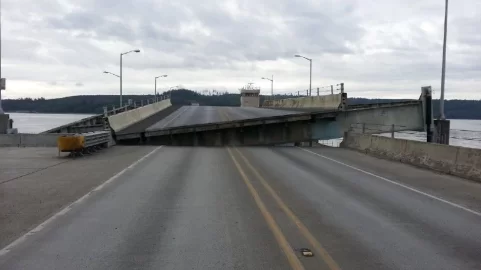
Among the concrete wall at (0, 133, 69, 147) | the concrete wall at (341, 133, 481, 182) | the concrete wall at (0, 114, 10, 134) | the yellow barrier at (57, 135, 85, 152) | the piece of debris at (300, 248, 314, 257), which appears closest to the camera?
the piece of debris at (300, 248, 314, 257)

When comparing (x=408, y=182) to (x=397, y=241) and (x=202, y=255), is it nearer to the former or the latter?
(x=397, y=241)

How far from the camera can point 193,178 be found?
48.0 feet

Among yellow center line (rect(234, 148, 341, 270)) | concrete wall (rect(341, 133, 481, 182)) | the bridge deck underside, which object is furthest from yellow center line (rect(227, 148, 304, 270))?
the bridge deck underside

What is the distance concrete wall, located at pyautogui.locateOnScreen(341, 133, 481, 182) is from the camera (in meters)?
15.5

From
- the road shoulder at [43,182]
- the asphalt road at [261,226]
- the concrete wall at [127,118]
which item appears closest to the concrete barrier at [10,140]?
the road shoulder at [43,182]

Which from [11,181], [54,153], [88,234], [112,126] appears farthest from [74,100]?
[88,234]

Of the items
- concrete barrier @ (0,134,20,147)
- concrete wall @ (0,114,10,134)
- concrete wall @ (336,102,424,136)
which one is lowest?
concrete barrier @ (0,134,20,147)

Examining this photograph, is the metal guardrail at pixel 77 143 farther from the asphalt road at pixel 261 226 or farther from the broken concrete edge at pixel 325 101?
the broken concrete edge at pixel 325 101

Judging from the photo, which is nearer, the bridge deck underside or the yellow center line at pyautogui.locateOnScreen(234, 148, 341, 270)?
the yellow center line at pyautogui.locateOnScreen(234, 148, 341, 270)

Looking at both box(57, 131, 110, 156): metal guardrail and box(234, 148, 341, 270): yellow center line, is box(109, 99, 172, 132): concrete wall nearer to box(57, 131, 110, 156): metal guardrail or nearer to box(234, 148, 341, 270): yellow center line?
box(57, 131, 110, 156): metal guardrail

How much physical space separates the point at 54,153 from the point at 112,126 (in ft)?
Result: 22.4

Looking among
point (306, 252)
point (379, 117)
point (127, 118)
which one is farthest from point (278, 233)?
point (127, 118)

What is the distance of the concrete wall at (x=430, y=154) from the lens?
15.5m

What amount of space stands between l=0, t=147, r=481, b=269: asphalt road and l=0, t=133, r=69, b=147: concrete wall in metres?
14.2
